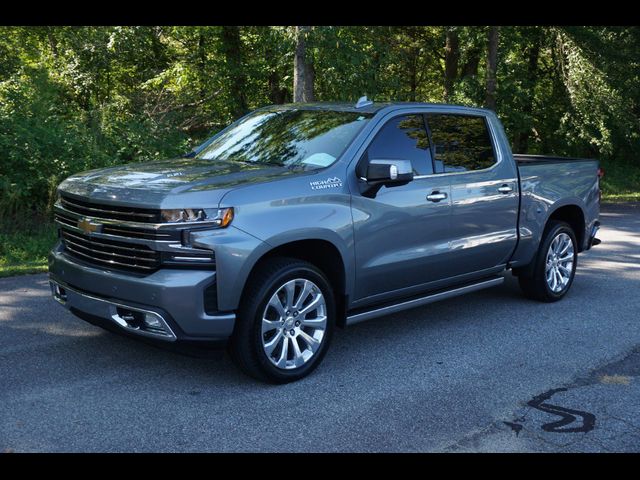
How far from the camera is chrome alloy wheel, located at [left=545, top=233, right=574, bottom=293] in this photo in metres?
7.48

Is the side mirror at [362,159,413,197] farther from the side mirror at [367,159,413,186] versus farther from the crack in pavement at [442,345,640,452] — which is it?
the crack in pavement at [442,345,640,452]

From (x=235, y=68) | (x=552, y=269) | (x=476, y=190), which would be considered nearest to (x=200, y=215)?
(x=476, y=190)

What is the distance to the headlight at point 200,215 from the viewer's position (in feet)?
14.8

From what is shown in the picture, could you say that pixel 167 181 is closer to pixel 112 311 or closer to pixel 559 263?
pixel 112 311

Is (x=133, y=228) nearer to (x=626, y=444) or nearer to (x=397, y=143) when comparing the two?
(x=397, y=143)

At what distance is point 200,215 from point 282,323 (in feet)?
3.13

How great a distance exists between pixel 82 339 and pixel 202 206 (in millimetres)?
1969

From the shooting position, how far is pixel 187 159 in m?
6.09

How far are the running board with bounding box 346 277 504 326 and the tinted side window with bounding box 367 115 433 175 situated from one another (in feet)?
3.41

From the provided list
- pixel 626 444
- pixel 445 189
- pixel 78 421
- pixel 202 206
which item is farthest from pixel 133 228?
pixel 626 444

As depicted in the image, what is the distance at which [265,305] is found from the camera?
4.79 m

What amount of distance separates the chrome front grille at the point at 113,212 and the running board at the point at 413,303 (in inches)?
66.9

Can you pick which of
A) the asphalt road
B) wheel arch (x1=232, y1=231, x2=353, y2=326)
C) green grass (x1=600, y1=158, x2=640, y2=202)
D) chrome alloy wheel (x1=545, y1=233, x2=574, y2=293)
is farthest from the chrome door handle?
green grass (x1=600, y1=158, x2=640, y2=202)

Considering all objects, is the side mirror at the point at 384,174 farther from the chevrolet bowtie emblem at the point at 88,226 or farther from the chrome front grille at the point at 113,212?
the chevrolet bowtie emblem at the point at 88,226
